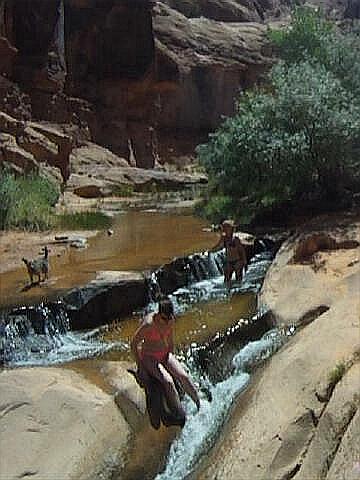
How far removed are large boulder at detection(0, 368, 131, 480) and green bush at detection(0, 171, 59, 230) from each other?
1193 centimetres

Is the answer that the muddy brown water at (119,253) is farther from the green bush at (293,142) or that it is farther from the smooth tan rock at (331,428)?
the smooth tan rock at (331,428)

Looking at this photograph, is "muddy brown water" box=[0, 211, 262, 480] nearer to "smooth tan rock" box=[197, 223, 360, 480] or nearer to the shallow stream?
the shallow stream

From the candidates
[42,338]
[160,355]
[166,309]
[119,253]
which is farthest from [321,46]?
[160,355]

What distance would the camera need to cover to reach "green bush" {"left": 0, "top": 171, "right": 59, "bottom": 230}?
1906cm

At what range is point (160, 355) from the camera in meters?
7.35

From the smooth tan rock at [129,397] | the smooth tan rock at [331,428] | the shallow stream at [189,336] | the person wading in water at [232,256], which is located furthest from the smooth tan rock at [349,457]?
the person wading in water at [232,256]

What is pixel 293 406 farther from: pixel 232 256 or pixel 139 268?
pixel 139 268

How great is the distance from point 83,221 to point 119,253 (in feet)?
17.5

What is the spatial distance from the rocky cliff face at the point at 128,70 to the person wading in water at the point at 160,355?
2883 cm

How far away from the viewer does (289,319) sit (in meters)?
10.2

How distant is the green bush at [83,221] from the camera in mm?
20266

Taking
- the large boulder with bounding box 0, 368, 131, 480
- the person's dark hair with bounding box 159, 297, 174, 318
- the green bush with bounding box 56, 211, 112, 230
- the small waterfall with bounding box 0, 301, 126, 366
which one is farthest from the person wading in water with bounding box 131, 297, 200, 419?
the green bush with bounding box 56, 211, 112, 230

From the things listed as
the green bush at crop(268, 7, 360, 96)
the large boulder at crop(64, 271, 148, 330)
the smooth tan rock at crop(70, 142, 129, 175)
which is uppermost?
the green bush at crop(268, 7, 360, 96)

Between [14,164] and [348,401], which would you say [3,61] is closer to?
[14,164]
